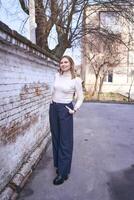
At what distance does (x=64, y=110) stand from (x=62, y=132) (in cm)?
31

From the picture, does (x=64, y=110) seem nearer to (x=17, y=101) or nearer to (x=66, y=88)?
(x=66, y=88)

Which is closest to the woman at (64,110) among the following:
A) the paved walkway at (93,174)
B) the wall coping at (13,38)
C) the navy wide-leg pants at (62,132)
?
the navy wide-leg pants at (62,132)

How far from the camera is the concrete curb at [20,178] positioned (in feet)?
12.8

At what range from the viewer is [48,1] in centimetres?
1487

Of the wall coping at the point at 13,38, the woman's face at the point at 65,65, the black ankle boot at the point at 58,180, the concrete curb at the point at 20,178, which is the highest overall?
the wall coping at the point at 13,38

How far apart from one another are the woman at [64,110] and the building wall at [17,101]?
54cm

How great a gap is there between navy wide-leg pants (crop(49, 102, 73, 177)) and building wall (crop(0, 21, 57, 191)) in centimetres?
51

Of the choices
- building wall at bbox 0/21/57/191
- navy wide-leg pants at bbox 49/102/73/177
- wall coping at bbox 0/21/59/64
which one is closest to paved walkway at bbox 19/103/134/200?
navy wide-leg pants at bbox 49/102/73/177

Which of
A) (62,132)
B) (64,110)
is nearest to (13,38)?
(64,110)

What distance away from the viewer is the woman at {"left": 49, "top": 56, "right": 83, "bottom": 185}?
Answer: 470cm

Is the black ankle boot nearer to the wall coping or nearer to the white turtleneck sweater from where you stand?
the white turtleneck sweater

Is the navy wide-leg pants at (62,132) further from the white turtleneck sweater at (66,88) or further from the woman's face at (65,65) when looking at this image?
the woman's face at (65,65)

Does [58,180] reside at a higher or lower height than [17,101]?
lower

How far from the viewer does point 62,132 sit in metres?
4.74
